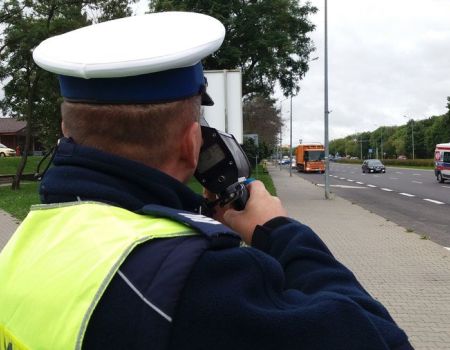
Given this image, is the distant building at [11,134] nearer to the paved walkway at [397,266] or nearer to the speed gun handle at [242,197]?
the paved walkway at [397,266]

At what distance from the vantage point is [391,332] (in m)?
1.00

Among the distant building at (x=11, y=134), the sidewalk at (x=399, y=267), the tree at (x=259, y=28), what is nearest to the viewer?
the sidewalk at (x=399, y=267)

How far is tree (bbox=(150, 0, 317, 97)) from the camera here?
677 inches

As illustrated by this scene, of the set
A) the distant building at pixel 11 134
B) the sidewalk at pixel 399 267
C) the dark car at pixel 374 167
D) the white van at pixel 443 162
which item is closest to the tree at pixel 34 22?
the sidewalk at pixel 399 267

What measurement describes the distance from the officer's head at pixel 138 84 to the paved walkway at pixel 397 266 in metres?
4.33

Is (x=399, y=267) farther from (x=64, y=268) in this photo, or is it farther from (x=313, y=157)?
(x=313, y=157)

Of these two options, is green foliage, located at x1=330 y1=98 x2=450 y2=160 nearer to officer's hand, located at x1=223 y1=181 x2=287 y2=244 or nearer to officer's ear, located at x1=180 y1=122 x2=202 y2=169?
officer's hand, located at x1=223 y1=181 x2=287 y2=244

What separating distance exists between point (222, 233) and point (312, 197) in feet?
71.8

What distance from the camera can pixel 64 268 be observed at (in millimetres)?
901

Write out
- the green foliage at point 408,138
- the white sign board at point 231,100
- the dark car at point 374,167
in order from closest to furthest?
the white sign board at point 231,100, the dark car at point 374,167, the green foliage at point 408,138

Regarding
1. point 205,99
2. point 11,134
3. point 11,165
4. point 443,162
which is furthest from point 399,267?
point 11,134

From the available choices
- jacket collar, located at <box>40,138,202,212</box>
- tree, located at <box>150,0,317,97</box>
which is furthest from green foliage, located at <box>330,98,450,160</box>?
jacket collar, located at <box>40,138,202,212</box>

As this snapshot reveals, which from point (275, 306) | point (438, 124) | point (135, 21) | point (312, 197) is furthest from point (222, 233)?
point (438, 124)

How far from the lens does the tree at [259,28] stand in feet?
56.4
